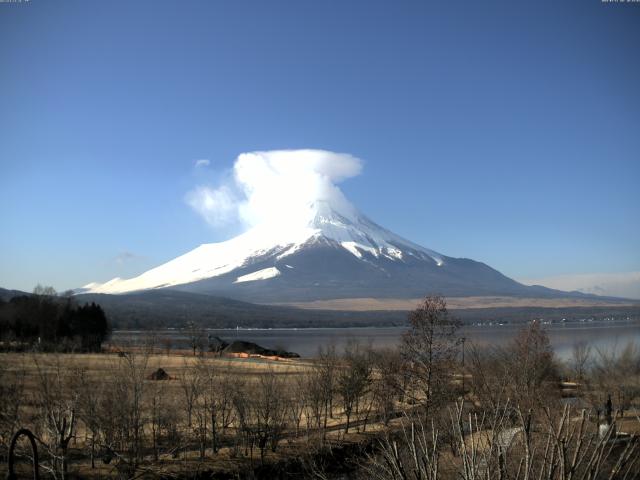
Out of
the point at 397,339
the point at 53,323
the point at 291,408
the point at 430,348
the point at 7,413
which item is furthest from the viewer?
the point at 397,339

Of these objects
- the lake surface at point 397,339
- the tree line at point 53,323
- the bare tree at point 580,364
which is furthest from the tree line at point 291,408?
the tree line at point 53,323

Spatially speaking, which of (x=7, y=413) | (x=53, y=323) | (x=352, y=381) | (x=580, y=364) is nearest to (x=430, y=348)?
(x=352, y=381)

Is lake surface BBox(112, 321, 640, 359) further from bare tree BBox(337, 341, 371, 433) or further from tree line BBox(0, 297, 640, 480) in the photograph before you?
tree line BBox(0, 297, 640, 480)

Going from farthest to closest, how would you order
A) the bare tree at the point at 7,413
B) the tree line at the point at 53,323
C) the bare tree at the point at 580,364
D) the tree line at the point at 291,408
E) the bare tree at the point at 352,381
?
the tree line at the point at 53,323 → the bare tree at the point at 580,364 → the bare tree at the point at 352,381 → the tree line at the point at 291,408 → the bare tree at the point at 7,413

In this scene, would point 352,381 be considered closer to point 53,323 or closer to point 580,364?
point 580,364

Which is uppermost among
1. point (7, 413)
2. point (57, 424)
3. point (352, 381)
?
point (57, 424)

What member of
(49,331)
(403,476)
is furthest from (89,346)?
(403,476)

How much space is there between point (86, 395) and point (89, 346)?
53.1 m

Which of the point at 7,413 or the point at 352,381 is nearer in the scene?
the point at 7,413

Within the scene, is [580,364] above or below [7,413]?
below

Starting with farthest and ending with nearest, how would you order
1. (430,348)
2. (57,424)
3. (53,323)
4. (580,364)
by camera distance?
(53,323) → (580,364) → (430,348) → (57,424)

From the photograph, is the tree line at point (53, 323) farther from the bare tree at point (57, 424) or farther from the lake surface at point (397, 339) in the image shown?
the bare tree at point (57, 424)

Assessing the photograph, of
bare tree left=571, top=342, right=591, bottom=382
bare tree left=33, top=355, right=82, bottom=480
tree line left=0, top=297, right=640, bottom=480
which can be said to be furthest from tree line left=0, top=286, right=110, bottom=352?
bare tree left=571, top=342, right=591, bottom=382

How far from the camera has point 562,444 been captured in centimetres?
590
